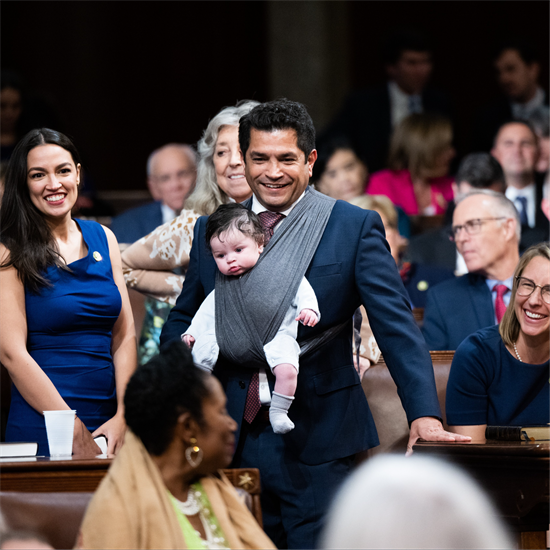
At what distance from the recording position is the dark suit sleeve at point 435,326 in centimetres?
389

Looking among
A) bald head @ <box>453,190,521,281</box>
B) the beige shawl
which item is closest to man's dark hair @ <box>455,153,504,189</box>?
bald head @ <box>453,190,521,281</box>

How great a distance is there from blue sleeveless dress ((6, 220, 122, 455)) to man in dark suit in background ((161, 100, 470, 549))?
1.82 feet

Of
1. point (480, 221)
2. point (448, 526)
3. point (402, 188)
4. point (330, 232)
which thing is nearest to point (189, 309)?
point (330, 232)

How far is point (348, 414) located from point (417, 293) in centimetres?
208

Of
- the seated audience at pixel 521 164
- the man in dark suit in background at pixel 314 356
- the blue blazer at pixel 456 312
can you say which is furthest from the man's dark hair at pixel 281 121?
the seated audience at pixel 521 164

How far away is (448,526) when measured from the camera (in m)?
Result: 1.17

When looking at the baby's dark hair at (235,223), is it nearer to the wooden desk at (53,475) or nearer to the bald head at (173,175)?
the wooden desk at (53,475)

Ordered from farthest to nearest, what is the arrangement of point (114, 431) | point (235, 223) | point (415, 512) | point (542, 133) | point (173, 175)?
point (542, 133), point (173, 175), point (114, 431), point (235, 223), point (415, 512)

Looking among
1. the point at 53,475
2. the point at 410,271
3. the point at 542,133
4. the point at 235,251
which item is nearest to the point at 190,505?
the point at 53,475

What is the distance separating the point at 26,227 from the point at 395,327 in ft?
3.90

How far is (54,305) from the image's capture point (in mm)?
2834

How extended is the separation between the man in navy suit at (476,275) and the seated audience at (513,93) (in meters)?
2.34

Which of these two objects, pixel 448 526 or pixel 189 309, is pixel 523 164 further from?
pixel 448 526

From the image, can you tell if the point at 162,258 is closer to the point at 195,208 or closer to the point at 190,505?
the point at 195,208
